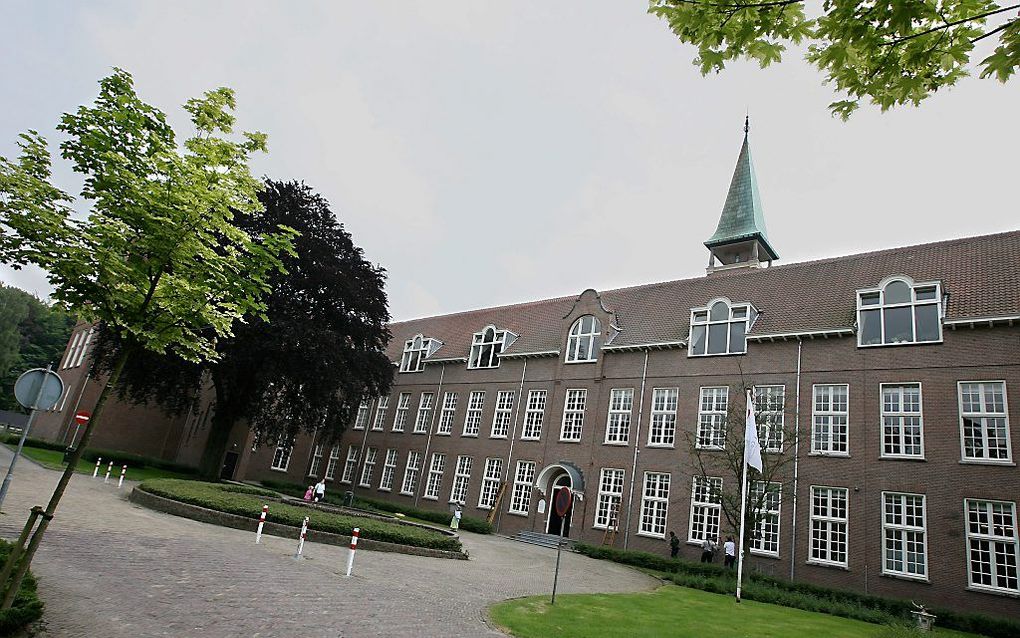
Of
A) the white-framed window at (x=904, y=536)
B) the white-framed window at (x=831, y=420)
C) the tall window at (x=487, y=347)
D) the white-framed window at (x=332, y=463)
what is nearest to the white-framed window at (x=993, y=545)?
the white-framed window at (x=904, y=536)

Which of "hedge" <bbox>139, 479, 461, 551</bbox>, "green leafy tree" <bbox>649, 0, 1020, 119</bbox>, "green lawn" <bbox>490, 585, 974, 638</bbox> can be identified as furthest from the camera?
"hedge" <bbox>139, 479, 461, 551</bbox>

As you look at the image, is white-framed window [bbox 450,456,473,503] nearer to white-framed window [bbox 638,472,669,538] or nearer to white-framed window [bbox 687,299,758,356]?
white-framed window [bbox 638,472,669,538]

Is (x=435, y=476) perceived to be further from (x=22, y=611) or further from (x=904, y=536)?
(x=22, y=611)

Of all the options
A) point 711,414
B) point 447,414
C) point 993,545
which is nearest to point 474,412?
point 447,414

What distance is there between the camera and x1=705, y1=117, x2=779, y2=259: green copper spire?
135 feet

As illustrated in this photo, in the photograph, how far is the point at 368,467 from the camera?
41.7 metres

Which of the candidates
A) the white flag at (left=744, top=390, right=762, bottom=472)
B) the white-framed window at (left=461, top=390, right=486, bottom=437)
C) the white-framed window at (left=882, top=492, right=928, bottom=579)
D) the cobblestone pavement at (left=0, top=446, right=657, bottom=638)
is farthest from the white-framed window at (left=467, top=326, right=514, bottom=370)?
the white-framed window at (left=882, top=492, right=928, bottom=579)

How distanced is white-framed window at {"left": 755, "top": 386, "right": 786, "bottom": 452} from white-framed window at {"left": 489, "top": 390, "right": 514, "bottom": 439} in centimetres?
1475

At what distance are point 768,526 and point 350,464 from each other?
95.8 feet

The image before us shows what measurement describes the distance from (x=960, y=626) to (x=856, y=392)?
8.39 metres

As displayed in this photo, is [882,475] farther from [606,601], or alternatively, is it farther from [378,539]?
[378,539]

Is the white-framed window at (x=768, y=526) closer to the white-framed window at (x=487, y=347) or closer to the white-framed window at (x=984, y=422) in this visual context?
the white-framed window at (x=984, y=422)

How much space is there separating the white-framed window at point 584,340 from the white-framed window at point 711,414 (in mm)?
6621

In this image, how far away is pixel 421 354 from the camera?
140 feet
